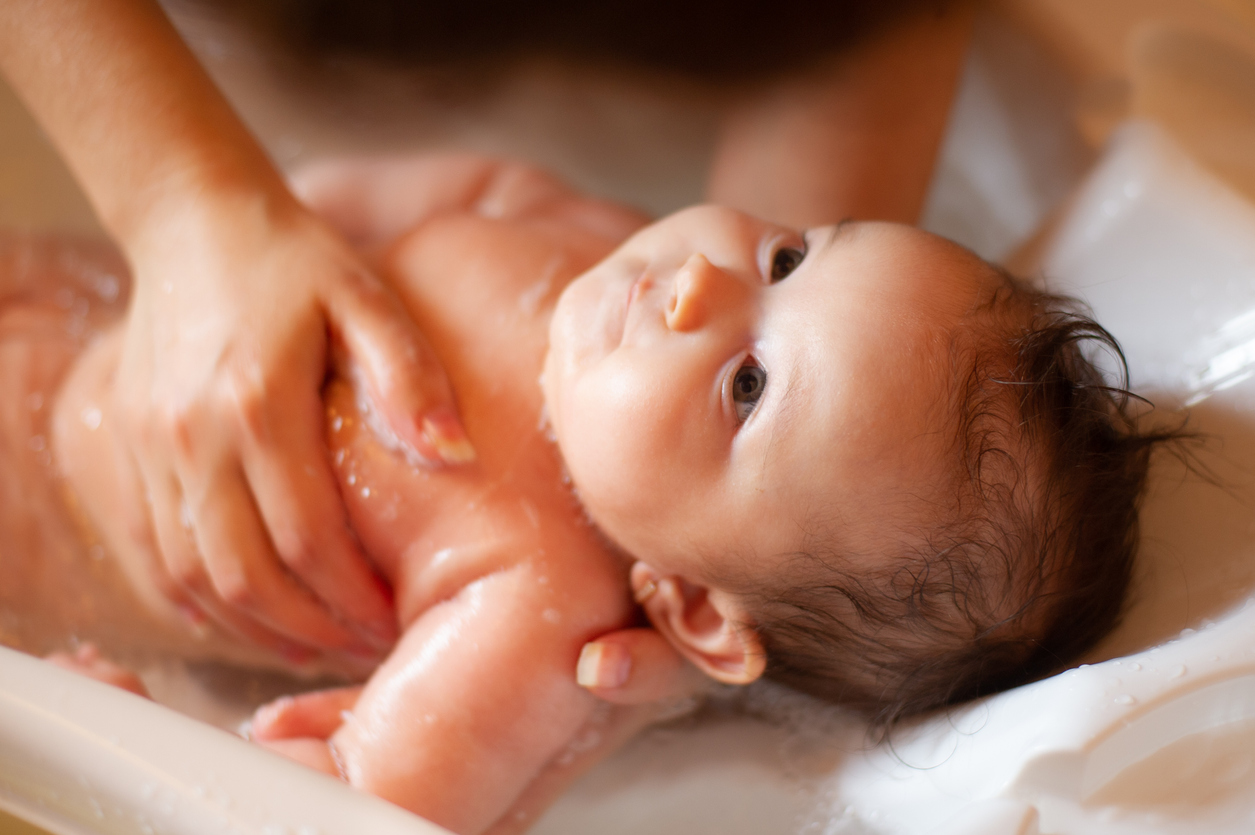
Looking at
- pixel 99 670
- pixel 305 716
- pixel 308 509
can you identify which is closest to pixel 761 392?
pixel 308 509

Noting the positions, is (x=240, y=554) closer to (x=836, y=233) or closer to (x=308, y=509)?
(x=308, y=509)

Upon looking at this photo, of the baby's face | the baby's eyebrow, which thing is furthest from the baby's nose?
the baby's eyebrow

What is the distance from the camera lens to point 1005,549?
69cm

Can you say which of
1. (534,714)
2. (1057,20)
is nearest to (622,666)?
(534,714)

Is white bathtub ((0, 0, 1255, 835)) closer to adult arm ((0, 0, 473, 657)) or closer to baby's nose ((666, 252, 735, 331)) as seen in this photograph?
adult arm ((0, 0, 473, 657))

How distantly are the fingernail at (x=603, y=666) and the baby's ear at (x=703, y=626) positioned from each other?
6cm

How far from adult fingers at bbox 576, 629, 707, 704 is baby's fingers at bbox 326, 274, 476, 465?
0.74 ft

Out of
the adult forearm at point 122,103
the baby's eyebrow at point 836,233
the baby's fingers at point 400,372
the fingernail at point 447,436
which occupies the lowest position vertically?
the fingernail at point 447,436

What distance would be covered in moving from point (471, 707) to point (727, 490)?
317mm

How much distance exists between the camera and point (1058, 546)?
71 cm

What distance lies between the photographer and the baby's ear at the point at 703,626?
0.79m

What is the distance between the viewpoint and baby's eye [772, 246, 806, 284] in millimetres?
800

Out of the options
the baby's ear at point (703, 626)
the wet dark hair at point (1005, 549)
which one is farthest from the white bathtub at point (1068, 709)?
the baby's ear at point (703, 626)

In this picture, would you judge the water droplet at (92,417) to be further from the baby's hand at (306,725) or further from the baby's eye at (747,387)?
the baby's eye at (747,387)
